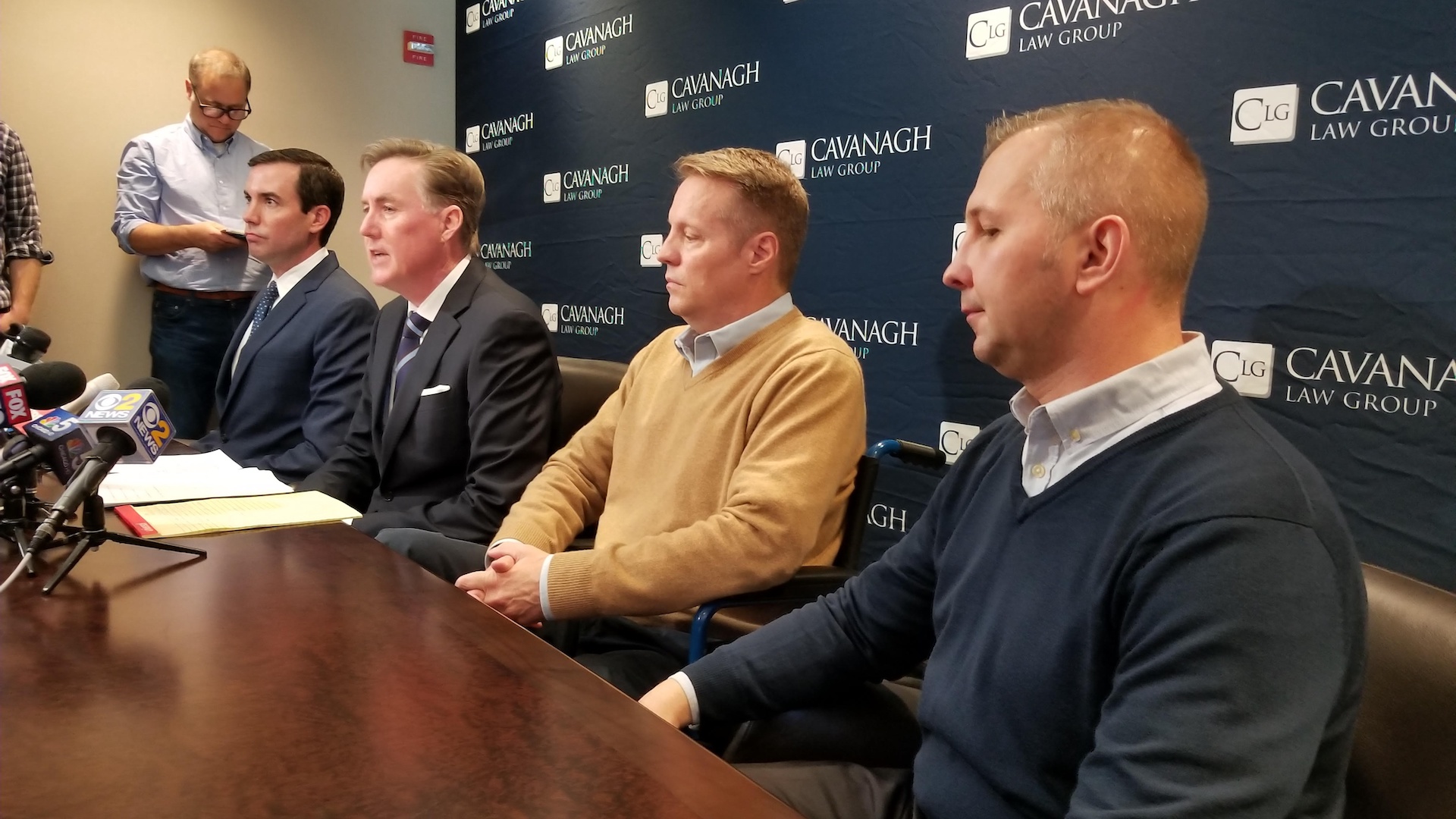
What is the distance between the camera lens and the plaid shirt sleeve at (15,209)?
3580 millimetres

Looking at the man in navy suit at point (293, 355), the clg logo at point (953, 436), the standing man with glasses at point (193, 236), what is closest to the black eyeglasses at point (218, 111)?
the standing man with glasses at point (193, 236)

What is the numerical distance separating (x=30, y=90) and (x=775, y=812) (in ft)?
14.9

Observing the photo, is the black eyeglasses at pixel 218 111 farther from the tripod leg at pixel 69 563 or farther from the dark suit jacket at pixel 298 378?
the tripod leg at pixel 69 563

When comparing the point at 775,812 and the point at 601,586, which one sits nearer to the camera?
the point at 775,812

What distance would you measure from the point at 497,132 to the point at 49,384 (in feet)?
10.3

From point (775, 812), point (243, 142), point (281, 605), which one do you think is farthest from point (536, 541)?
point (243, 142)

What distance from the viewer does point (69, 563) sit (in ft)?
3.89

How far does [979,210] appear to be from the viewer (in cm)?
107

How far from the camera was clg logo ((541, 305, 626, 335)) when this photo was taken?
364cm

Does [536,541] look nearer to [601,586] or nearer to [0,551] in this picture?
[601,586]

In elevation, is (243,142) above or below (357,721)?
above

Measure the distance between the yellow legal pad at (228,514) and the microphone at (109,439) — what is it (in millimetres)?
125

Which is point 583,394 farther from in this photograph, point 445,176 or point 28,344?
point 28,344

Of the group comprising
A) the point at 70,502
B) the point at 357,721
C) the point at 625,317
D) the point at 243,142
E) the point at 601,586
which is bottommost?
the point at 601,586
